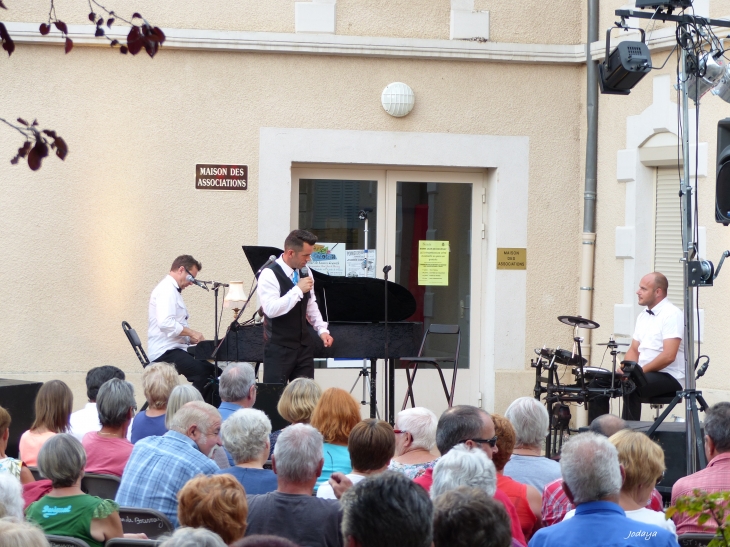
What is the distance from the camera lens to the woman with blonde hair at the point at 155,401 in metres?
5.25

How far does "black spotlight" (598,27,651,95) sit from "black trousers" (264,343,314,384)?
308cm

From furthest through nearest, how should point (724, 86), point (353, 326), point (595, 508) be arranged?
point (353, 326) < point (724, 86) < point (595, 508)

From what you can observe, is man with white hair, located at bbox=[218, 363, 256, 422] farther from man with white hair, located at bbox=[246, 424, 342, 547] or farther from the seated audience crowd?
man with white hair, located at bbox=[246, 424, 342, 547]

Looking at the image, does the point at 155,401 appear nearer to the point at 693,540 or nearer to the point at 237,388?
the point at 237,388

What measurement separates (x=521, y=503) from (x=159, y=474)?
57.5 inches

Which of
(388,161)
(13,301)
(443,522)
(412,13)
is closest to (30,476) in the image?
(443,522)

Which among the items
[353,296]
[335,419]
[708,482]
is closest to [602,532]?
[708,482]

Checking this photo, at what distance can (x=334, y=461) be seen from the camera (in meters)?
4.53

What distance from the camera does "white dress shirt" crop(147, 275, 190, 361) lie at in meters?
8.51

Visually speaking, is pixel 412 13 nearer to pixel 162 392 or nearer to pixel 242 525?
pixel 162 392

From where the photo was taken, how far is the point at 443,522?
2.51 m

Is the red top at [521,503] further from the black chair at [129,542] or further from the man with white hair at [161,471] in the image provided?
the black chair at [129,542]

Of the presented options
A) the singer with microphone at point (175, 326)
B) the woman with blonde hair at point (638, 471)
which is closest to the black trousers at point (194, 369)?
the singer with microphone at point (175, 326)

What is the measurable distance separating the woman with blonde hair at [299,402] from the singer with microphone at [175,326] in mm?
3427
